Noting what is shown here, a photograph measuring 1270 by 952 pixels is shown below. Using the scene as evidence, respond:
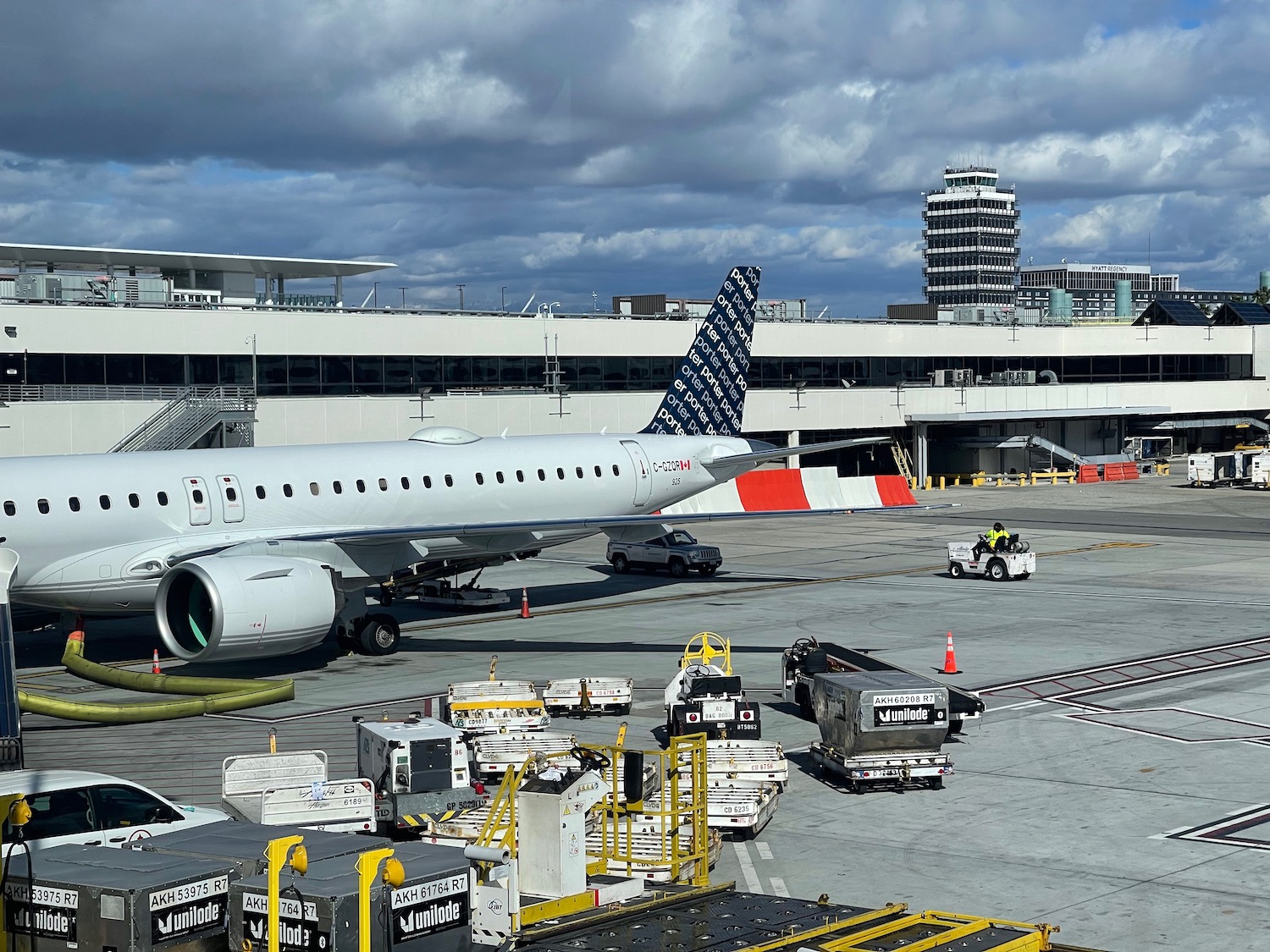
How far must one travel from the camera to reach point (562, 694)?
28.8 meters

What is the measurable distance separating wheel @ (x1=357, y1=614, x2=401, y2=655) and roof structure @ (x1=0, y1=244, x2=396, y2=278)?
35203 mm

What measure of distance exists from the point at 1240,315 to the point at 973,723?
93224mm

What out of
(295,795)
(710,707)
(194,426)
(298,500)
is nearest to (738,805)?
(710,707)

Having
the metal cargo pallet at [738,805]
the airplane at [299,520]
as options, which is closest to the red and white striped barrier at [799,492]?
the airplane at [299,520]

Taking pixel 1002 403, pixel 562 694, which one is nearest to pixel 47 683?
pixel 562 694

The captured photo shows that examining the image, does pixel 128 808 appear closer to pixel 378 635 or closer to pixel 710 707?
pixel 710 707

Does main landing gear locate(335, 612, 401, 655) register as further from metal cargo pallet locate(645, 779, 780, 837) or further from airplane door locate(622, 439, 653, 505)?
metal cargo pallet locate(645, 779, 780, 837)

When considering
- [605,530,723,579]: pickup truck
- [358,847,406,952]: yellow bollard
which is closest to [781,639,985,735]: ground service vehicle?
[358,847,406,952]: yellow bollard

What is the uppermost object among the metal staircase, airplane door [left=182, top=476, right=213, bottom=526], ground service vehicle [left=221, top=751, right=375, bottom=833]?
the metal staircase

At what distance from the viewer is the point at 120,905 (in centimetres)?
1152

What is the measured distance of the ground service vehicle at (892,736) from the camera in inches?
905

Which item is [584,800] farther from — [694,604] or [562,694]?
[694,604]

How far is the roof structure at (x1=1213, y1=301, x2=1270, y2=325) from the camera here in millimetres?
110188

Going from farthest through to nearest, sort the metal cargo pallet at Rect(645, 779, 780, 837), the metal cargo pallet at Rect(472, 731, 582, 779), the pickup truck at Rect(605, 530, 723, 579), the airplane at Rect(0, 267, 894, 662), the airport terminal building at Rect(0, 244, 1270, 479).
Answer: the airport terminal building at Rect(0, 244, 1270, 479)
the pickup truck at Rect(605, 530, 723, 579)
the airplane at Rect(0, 267, 894, 662)
the metal cargo pallet at Rect(472, 731, 582, 779)
the metal cargo pallet at Rect(645, 779, 780, 837)
